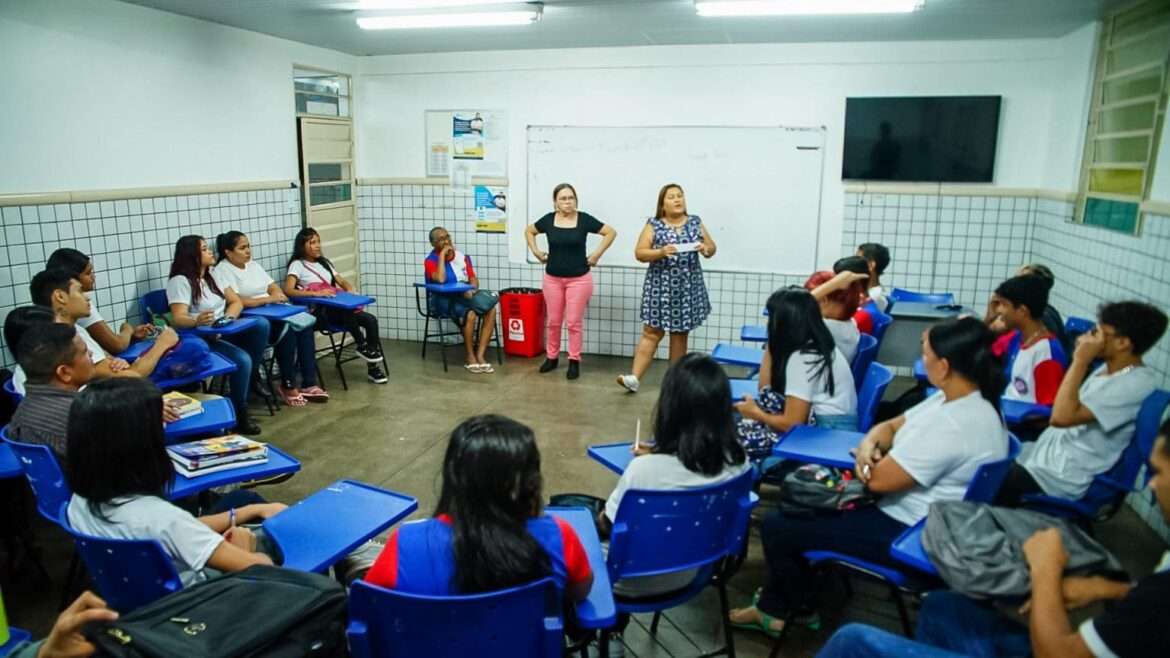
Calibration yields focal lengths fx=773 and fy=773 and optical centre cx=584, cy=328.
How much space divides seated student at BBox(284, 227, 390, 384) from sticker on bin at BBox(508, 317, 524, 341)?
1182 mm

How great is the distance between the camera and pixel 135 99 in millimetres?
4758

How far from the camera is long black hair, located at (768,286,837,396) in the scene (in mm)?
3027

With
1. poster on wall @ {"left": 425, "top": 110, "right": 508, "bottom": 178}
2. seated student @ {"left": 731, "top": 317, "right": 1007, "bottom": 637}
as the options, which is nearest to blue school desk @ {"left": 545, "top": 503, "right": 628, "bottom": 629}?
seated student @ {"left": 731, "top": 317, "right": 1007, "bottom": 637}

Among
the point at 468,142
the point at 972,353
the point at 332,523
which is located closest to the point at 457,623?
the point at 332,523

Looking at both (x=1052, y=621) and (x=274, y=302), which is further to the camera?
(x=274, y=302)

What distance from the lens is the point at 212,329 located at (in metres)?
4.58

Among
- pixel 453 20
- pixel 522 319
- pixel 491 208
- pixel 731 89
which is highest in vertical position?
pixel 453 20

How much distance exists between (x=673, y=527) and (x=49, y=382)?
233 centimetres

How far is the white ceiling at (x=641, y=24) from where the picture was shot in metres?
4.59

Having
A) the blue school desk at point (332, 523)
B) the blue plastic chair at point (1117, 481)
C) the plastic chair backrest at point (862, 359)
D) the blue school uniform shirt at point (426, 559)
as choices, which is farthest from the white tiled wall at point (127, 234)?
the blue plastic chair at point (1117, 481)

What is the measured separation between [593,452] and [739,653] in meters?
0.86

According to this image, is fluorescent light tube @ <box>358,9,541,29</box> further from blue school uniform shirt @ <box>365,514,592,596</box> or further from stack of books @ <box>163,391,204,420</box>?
blue school uniform shirt @ <box>365,514,592,596</box>

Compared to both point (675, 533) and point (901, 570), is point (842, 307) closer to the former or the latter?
point (901, 570)

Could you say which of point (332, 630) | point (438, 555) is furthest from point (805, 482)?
point (332, 630)
